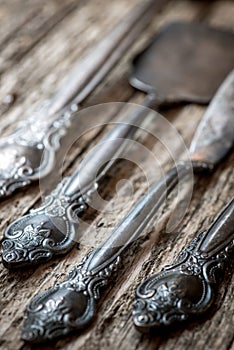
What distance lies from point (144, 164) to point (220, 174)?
133 millimetres

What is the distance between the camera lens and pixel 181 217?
0.95 m

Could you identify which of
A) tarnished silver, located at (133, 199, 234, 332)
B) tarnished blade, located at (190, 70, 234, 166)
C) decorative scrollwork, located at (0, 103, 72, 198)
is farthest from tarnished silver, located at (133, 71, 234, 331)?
decorative scrollwork, located at (0, 103, 72, 198)

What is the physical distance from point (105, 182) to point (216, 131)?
0.23 m

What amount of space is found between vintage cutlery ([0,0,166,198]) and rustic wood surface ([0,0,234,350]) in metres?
0.03

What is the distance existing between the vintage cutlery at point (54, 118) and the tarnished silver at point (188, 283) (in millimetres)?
300

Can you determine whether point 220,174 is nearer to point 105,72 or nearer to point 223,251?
point 223,251

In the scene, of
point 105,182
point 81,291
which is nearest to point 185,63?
point 105,182

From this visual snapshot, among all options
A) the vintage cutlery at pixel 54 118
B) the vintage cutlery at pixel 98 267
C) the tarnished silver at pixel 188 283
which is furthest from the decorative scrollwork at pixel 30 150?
the tarnished silver at pixel 188 283

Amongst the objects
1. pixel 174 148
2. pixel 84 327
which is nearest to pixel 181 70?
pixel 174 148

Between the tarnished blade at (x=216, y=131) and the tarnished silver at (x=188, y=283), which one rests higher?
the tarnished silver at (x=188, y=283)

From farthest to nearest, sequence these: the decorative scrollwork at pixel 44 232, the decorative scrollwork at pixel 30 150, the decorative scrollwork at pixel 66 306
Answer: the decorative scrollwork at pixel 30 150, the decorative scrollwork at pixel 44 232, the decorative scrollwork at pixel 66 306

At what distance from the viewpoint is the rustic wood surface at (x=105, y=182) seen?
761 mm

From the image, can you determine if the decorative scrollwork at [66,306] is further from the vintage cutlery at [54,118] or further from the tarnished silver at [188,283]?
the vintage cutlery at [54,118]

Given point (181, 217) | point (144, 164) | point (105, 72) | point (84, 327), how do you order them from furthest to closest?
point (105, 72) → point (144, 164) → point (181, 217) → point (84, 327)
